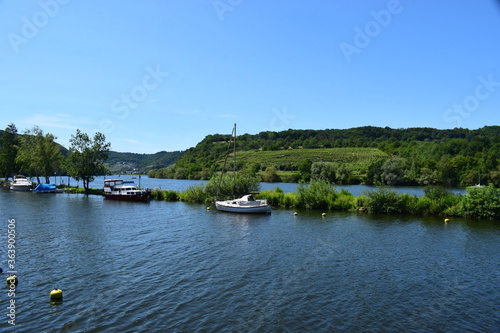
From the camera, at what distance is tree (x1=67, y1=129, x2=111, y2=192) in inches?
3059

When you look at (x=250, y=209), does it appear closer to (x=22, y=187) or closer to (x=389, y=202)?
(x=389, y=202)

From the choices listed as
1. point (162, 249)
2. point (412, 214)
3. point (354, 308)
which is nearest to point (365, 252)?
point (354, 308)

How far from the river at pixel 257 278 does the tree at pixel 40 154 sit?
6068 cm

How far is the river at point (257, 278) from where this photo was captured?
48.9ft

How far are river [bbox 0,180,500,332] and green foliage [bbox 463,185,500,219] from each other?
3672 mm

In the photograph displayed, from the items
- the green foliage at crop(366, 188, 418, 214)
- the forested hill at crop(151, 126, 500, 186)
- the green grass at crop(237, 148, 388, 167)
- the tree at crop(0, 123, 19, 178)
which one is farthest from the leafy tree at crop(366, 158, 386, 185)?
the tree at crop(0, 123, 19, 178)

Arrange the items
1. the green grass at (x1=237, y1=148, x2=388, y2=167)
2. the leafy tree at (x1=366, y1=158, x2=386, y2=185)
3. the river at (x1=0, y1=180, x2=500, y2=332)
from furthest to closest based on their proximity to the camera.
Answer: the green grass at (x1=237, y1=148, x2=388, y2=167)
the leafy tree at (x1=366, y1=158, x2=386, y2=185)
the river at (x1=0, y1=180, x2=500, y2=332)

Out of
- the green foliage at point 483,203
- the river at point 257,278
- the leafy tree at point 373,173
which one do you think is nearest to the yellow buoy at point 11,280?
the river at point 257,278

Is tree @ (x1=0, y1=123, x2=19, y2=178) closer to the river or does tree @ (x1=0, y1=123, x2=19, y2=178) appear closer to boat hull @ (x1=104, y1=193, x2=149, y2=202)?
boat hull @ (x1=104, y1=193, x2=149, y2=202)

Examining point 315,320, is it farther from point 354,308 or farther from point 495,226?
point 495,226

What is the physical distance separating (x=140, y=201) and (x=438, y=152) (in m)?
131

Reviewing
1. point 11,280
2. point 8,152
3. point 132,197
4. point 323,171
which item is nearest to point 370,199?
point 11,280

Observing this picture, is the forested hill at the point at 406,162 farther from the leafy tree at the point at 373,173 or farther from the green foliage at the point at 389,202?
the green foliage at the point at 389,202

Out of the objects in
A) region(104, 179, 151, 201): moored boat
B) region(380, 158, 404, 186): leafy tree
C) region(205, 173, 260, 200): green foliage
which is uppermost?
region(380, 158, 404, 186): leafy tree
